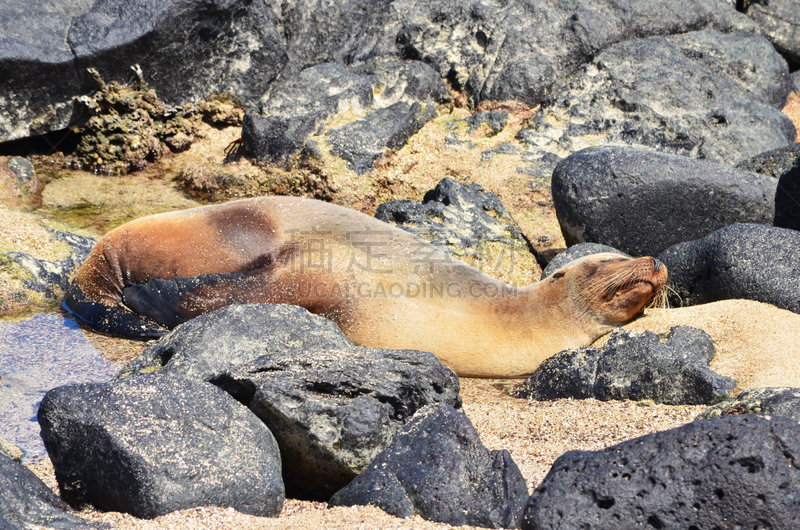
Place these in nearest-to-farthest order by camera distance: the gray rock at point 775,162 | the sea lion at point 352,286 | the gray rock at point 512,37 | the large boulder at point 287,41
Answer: the sea lion at point 352,286 < the gray rock at point 775,162 < the large boulder at point 287,41 < the gray rock at point 512,37

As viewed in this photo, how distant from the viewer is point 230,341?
3627mm

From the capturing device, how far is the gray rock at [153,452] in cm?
246

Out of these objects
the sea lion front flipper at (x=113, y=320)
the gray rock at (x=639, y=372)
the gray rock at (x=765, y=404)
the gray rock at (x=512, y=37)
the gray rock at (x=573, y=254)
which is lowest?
the gray rock at (x=573, y=254)

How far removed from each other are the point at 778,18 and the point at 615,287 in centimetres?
907

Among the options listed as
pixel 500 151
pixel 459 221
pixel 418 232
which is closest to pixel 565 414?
pixel 418 232

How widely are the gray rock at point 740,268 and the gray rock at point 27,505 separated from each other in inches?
173

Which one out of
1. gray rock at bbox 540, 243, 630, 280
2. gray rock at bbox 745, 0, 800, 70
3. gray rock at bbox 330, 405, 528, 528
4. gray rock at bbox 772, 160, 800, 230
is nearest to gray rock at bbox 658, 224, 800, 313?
gray rock at bbox 540, 243, 630, 280

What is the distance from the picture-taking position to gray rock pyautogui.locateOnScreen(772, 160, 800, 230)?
5.99m

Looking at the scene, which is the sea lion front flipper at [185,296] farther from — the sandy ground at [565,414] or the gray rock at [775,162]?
the gray rock at [775,162]

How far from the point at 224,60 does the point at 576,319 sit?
595 centimetres

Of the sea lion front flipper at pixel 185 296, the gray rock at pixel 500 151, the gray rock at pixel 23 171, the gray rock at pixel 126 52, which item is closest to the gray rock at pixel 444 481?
the sea lion front flipper at pixel 185 296

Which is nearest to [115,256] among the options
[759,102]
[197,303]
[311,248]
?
[197,303]

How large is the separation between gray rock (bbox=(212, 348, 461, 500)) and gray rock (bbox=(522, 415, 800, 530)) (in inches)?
→ 32.4

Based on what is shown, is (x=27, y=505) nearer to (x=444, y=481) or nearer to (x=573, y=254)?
(x=444, y=481)
